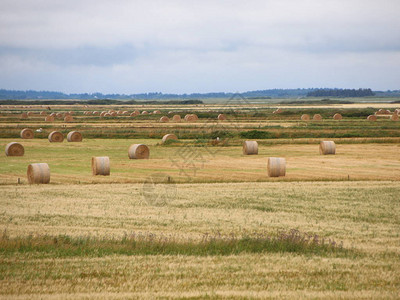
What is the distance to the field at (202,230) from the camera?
10.8 metres

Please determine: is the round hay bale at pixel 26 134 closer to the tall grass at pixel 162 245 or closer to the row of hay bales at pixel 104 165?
the row of hay bales at pixel 104 165

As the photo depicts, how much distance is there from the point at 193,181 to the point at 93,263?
17.7 metres

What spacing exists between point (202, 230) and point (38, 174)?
45.8 ft

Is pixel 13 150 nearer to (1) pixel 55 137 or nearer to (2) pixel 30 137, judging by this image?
(1) pixel 55 137

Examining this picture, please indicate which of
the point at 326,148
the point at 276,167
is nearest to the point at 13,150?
the point at 276,167

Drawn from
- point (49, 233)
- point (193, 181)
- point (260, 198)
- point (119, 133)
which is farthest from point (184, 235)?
point (119, 133)

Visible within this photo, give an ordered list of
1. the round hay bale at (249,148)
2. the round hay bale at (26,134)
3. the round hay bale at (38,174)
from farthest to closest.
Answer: the round hay bale at (26,134) < the round hay bale at (249,148) < the round hay bale at (38,174)

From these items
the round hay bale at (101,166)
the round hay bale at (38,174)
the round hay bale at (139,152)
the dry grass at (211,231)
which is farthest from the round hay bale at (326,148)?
the round hay bale at (38,174)

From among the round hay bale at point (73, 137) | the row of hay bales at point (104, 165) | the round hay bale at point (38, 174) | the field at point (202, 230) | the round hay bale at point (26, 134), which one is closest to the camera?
the field at point (202, 230)

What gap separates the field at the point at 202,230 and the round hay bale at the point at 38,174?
0.68 m

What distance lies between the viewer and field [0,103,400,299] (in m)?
10.8

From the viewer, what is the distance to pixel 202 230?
55.4ft

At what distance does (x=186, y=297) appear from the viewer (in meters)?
10.0

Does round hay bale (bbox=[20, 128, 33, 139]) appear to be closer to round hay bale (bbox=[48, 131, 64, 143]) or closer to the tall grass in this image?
round hay bale (bbox=[48, 131, 64, 143])
